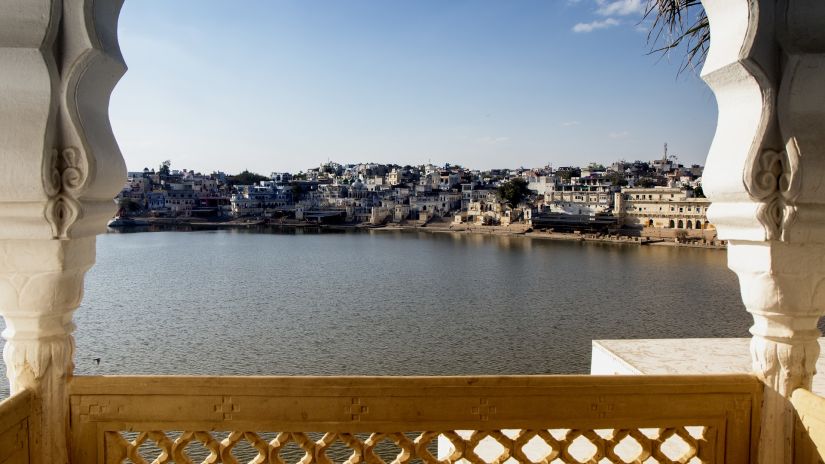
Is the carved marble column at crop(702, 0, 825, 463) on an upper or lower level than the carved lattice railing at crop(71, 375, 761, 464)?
upper

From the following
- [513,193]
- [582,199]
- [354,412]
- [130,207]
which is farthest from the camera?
[130,207]

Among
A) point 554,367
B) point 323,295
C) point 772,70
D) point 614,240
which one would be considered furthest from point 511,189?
point 772,70

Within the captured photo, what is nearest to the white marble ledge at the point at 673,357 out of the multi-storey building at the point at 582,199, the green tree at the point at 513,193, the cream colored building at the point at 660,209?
the cream colored building at the point at 660,209

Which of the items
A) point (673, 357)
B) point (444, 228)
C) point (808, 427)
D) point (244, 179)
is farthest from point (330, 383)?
point (244, 179)

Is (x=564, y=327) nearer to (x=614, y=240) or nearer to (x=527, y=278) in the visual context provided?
(x=527, y=278)

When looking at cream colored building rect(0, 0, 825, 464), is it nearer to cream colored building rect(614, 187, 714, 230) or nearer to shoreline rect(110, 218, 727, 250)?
shoreline rect(110, 218, 727, 250)

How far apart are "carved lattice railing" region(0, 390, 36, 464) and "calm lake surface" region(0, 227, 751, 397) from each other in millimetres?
8012

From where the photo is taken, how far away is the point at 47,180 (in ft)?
4.11

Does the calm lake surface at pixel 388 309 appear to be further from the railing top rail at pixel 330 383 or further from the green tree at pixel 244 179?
the green tree at pixel 244 179

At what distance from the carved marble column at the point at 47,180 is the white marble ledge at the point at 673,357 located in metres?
2.75

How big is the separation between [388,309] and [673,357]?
12172mm

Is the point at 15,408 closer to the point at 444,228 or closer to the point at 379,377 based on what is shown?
the point at 379,377

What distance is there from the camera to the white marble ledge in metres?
3.39

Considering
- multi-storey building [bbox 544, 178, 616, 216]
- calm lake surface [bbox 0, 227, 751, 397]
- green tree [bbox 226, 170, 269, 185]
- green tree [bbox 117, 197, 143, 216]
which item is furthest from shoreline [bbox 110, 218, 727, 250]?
green tree [bbox 226, 170, 269, 185]
